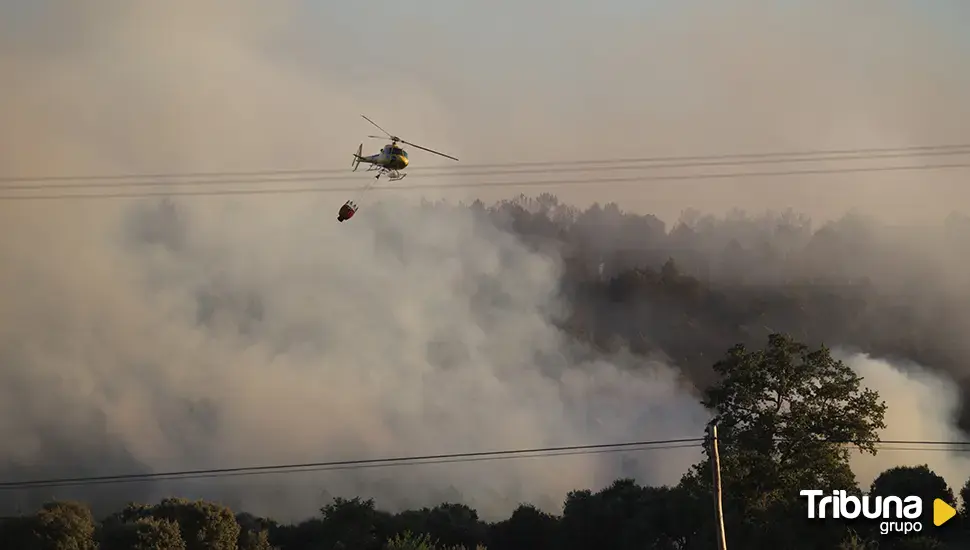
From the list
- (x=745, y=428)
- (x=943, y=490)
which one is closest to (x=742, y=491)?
(x=745, y=428)

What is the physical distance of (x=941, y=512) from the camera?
118625mm

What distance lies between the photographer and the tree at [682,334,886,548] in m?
102

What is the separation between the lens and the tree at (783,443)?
10200cm

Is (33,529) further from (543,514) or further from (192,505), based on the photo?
(543,514)

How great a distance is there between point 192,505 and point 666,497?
7376 centimetres

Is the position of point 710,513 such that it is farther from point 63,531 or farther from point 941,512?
point 63,531

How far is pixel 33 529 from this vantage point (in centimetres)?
16975

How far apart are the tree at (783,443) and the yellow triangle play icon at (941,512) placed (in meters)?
15.6

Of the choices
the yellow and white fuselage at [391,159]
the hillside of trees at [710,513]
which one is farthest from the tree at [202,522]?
the yellow and white fuselage at [391,159]

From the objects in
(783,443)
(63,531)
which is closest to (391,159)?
(783,443)

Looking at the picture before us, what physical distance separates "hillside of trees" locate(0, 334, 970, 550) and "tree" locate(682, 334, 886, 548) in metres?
0.10

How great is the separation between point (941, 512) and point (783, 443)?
91.8 feet

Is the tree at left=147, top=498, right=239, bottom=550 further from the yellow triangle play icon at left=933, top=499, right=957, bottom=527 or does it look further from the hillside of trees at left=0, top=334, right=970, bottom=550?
the yellow triangle play icon at left=933, top=499, right=957, bottom=527

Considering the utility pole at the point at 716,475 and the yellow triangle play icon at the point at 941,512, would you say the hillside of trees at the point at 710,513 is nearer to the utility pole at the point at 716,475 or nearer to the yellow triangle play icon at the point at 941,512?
the yellow triangle play icon at the point at 941,512
